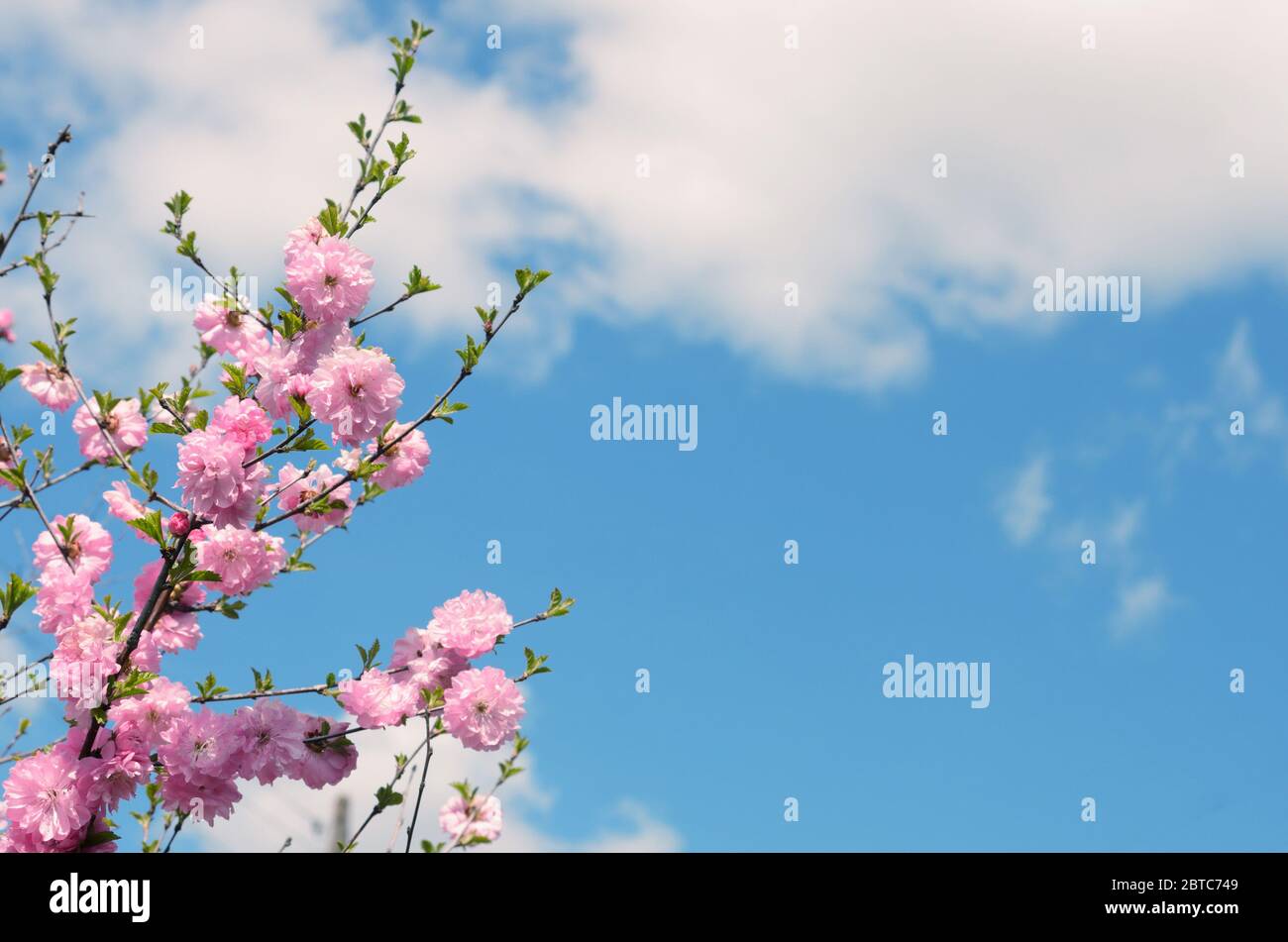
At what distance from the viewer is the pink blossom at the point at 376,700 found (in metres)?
3.22

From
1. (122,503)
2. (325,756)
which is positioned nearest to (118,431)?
(122,503)

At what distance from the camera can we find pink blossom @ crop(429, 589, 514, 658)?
3408 millimetres

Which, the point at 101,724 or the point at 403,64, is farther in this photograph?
the point at 403,64

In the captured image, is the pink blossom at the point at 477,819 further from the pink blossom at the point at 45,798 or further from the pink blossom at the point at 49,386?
the pink blossom at the point at 49,386

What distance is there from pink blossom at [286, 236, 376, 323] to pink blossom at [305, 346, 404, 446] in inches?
5.9

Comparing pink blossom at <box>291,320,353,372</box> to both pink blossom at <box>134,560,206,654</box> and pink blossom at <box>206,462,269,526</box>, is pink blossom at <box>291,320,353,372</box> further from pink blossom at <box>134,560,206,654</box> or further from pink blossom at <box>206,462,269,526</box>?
pink blossom at <box>134,560,206,654</box>

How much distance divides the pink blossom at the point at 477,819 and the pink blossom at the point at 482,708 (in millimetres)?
1241

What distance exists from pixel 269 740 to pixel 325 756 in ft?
0.58

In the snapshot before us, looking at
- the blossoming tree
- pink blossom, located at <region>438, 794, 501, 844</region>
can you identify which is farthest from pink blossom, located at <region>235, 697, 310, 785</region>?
pink blossom, located at <region>438, 794, 501, 844</region>

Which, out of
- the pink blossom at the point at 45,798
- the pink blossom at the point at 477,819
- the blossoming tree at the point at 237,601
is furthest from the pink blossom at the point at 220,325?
the pink blossom at the point at 477,819

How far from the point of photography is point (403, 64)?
143 inches
